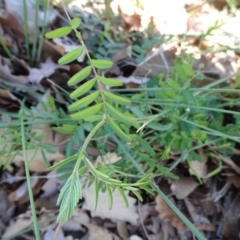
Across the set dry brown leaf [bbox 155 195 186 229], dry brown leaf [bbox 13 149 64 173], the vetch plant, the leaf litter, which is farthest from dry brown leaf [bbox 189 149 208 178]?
the vetch plant

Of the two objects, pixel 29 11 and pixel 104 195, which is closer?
pixel 104 195

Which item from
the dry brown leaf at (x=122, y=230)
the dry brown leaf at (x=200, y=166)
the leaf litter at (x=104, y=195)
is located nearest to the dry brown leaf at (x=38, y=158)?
the leaf litter at (x=104, y=195)

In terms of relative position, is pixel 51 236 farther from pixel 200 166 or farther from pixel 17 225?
pixel 200 166

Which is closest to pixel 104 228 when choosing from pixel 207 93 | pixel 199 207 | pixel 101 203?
pixel 101 203

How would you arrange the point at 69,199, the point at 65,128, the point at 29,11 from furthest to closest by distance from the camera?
the point at 29,11 → the point at 65,128 → the point at 69,199

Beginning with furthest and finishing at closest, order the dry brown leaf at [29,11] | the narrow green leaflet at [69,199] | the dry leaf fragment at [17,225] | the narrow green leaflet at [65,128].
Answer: the dry brown leaf at [29,11], the dry leaf fragment at [17,225], the narrow green leaflet at [65,128], the narrow green leaflet at [69,199]

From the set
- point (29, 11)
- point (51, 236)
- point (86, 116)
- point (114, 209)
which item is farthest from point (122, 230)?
point (29, 11)

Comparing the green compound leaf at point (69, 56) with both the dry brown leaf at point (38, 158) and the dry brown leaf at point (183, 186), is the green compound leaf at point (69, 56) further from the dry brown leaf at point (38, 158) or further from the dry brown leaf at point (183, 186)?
the dry brown leaf at point (183, 186)

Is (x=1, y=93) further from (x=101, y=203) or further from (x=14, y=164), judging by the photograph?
(x=101, y=203)

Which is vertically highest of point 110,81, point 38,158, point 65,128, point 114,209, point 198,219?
point 110,81
